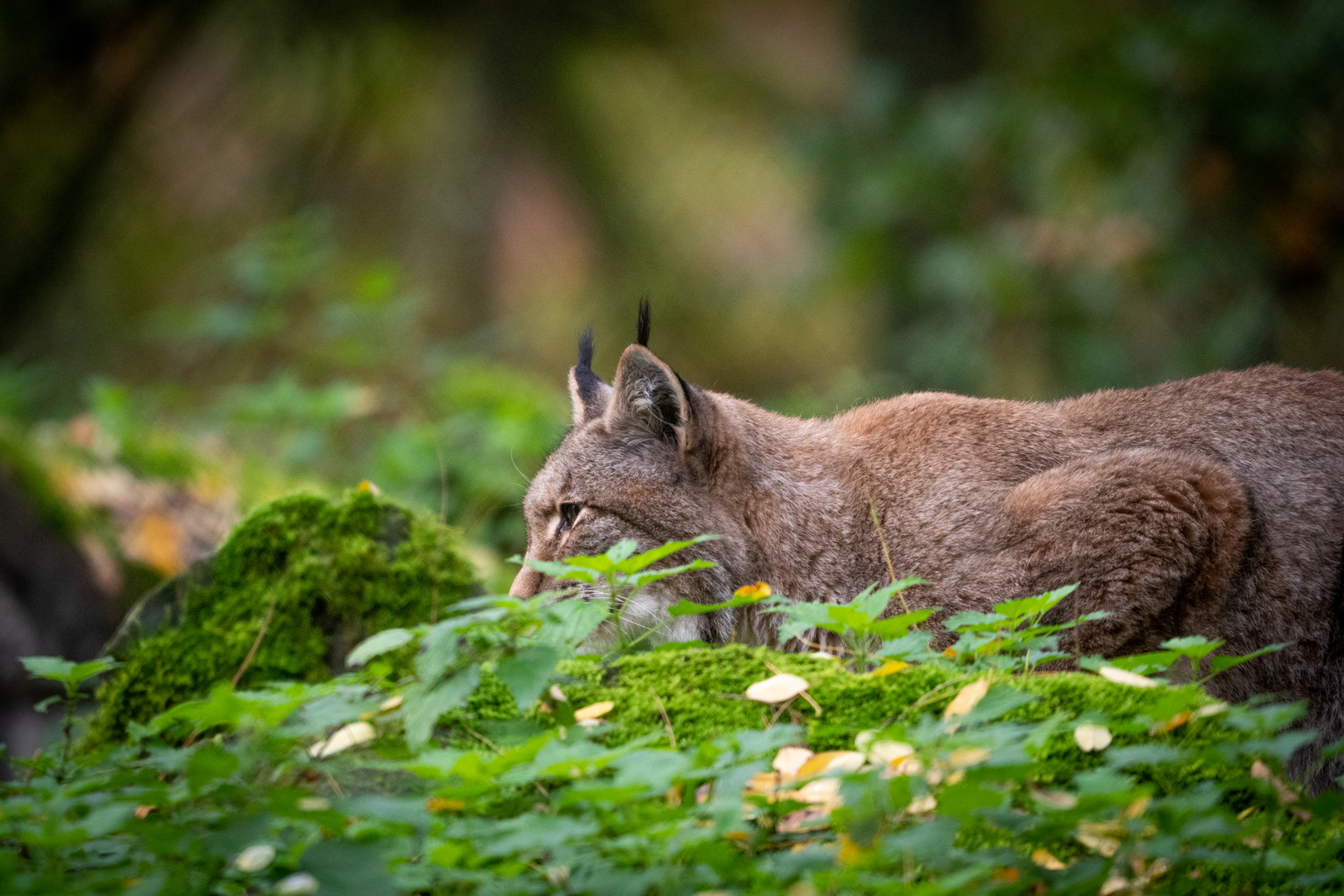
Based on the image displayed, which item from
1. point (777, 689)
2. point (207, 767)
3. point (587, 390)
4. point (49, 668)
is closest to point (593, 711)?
point (777, 689)

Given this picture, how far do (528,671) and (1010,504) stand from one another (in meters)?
2.30

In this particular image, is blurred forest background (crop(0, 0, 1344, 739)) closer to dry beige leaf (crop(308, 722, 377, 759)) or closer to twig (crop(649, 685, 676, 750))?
dry beige leaf (crop(308, 722, 377, 759))

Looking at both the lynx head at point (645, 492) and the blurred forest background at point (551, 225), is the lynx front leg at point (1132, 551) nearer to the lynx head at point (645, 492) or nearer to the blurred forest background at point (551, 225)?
the lynx head at point (645, 492)

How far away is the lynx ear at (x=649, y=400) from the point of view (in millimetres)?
4301

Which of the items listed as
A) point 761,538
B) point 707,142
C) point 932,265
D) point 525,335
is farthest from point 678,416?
point 707,142

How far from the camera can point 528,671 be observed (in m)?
2.42

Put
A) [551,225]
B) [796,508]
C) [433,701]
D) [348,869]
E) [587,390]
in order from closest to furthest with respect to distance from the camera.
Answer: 1. [348,869]
2. [433,701]
3. [796,508]
4. [587,390]
5. [551,225]

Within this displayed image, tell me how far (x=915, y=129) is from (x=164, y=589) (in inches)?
296

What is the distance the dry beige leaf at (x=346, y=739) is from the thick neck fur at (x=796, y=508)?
70.8 inches

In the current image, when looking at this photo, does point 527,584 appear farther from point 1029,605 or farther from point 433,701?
point 1029,605

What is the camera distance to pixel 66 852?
225 cm

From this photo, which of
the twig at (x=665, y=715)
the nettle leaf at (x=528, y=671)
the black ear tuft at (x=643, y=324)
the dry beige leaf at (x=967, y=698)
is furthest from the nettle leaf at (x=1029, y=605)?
the black ear tuft at (x=643, y=324)

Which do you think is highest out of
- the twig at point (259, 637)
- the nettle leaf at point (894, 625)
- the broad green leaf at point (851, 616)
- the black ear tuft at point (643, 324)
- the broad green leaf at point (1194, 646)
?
the black ear tuft at point (643, 324)

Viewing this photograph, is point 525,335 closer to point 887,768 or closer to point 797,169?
point 797,169
